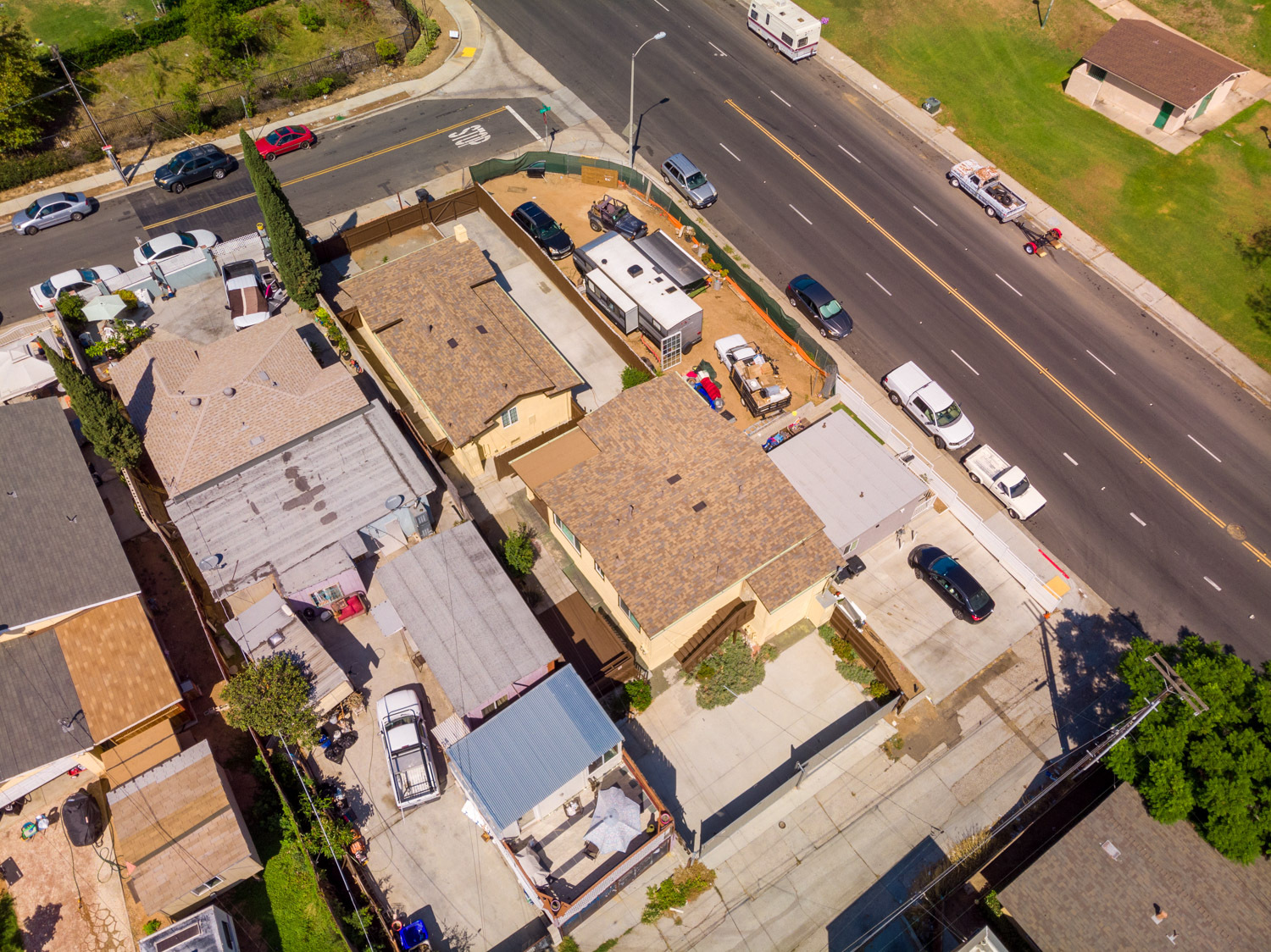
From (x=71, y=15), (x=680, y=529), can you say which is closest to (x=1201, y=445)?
(x=680, y=529)

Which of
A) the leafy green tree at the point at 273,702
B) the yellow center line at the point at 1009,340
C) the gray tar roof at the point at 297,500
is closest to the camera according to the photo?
the leafy green tree at the point at 273,702

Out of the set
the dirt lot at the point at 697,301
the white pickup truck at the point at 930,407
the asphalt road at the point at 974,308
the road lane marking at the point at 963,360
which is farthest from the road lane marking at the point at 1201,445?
the dirt lot at the point at 697,301

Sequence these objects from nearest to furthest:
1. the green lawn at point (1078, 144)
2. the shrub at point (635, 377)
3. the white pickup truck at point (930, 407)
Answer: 1. the white pickup truck at point (930, 407)
2. the shrub at point (635, 377)
3. the green lawn at point (1078, 144)

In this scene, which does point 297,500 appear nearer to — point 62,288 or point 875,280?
point 62,288

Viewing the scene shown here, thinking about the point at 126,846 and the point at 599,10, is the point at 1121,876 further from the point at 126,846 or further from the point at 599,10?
the point at 599,10

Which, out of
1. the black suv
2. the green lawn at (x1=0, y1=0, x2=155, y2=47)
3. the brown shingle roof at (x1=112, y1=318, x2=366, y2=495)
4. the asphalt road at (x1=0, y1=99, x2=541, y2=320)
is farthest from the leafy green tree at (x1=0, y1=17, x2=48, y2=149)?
the brown shingle roof at (x1=112, y1=318, x2=366, y2=495)

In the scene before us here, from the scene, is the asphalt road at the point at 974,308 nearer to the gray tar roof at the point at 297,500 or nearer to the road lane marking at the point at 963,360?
the road lane marking at the point at 963,360
